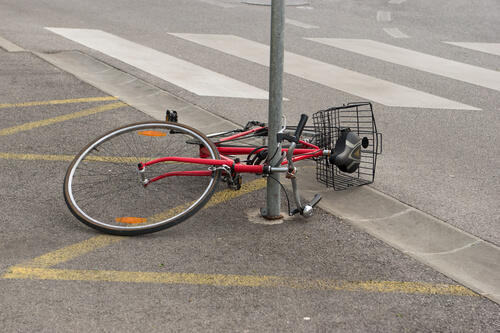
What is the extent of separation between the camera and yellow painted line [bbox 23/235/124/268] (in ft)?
13.8

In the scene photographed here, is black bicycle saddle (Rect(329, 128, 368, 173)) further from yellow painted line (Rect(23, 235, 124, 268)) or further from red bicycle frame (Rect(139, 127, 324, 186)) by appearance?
yellow painted line (Rect(23, 235, 124, 268))

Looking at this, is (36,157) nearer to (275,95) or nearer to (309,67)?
(275,95)

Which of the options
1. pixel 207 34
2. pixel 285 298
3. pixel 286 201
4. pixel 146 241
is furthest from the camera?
pixel 207 34

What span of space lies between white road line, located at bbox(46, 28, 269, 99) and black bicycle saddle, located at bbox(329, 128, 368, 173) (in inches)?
120

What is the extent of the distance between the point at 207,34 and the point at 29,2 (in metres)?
4.70

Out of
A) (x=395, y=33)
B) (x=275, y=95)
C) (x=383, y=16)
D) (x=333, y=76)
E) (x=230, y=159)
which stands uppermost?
(x=275, y=95)

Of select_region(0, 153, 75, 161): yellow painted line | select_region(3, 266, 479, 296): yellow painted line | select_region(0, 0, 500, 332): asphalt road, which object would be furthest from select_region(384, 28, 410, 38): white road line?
select_region(3, 266, 479, 296): yellow painted line

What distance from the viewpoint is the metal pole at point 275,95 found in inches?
173

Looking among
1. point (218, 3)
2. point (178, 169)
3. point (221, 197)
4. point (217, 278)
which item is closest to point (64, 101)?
point (178, 169)

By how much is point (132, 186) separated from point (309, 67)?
4.81 meters

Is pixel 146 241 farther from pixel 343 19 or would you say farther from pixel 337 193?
pixel 343 19

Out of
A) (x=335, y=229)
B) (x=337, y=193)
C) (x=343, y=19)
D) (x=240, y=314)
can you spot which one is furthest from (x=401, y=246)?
(x=343, y=19)

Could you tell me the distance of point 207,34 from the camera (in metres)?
11.4

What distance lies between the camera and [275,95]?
457cm
